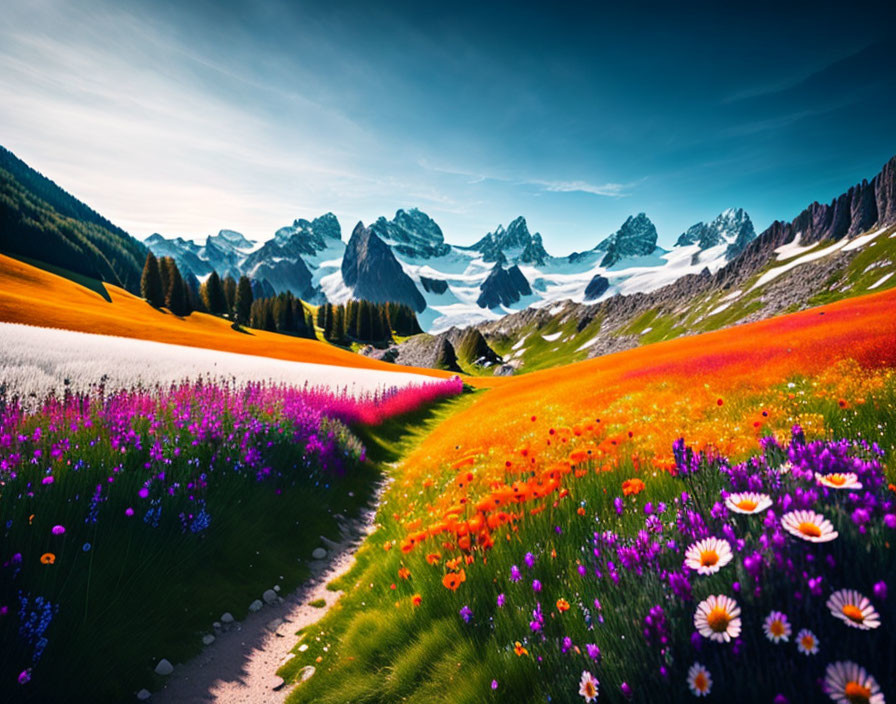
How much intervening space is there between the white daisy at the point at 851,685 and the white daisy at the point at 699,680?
1.29 ft

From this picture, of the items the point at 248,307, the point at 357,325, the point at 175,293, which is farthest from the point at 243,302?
the point at 357,325

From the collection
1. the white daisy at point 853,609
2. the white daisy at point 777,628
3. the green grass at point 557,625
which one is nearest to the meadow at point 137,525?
the green grass at point 557,625

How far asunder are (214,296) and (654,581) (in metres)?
149

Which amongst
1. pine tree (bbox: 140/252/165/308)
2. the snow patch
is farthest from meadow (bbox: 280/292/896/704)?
the snow patch

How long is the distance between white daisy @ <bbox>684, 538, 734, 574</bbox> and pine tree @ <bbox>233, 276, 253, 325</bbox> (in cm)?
14489

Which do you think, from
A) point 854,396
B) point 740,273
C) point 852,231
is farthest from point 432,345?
point 852,231

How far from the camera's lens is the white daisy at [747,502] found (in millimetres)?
2183

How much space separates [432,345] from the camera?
9981cm

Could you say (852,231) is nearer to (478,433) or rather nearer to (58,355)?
(478,433)

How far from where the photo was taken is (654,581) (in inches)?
89.7

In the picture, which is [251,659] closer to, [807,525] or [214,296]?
[807,525]

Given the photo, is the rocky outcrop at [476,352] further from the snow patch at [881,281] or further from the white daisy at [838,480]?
the white daisy at [838,480]

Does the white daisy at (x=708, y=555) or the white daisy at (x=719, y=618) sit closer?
the white daisy at (x=719, y=618)

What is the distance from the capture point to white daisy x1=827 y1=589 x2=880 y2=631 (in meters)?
1.47
